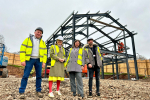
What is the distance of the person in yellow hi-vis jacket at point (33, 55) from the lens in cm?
281

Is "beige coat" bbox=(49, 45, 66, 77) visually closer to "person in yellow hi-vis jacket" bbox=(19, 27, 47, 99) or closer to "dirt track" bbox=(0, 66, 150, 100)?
"person in yellow hi-vis jacket" bbox=(19, 27, 47, 99)

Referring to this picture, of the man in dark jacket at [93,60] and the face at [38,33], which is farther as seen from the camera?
the man in dark jacket at [93,60]

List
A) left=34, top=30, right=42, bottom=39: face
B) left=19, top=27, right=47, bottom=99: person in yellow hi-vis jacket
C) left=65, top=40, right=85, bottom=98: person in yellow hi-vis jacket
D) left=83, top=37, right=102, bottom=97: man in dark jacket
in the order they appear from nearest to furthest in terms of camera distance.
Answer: left=19, top=27, right=47, bottom=99: person in yellow hi-vis jacket < left=34, top=30, right=42, bottom=39: face < left=65, top=40, right=85, bottom=98: person in yellow hi-vis jacket < left=83, top=37, right=102, bottom=97: man in dark jacket

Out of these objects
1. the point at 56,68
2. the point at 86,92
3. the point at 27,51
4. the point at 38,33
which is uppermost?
the point at 38,33

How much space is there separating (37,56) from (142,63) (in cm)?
1852

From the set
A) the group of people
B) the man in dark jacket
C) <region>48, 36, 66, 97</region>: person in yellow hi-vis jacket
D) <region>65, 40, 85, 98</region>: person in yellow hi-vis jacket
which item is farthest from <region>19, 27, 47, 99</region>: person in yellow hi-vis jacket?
the man in dark jacket

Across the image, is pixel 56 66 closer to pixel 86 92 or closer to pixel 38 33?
pixel 38 33

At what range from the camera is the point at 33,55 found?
118 inches

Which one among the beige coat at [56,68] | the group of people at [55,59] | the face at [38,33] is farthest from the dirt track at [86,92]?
the face at [38,33]

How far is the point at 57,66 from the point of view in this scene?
3.22 m

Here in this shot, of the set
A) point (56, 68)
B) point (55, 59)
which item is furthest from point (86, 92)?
point (55, 59)

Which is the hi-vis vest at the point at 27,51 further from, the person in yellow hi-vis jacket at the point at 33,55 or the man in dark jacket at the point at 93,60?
the man in dark jacket at the point at 93,60

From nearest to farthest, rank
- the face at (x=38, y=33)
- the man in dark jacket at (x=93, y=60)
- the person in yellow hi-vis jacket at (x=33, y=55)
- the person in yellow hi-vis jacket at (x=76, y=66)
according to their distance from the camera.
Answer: the person in yellow hi-vis jacket at (x=33, y=55), the face at (x=38, y=33), the person in yellow hi-vis jacket at (x=76, y=66), the man in dark jacket at (x=93, y=60)

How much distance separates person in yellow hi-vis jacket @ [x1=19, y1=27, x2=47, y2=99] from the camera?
2814mm
